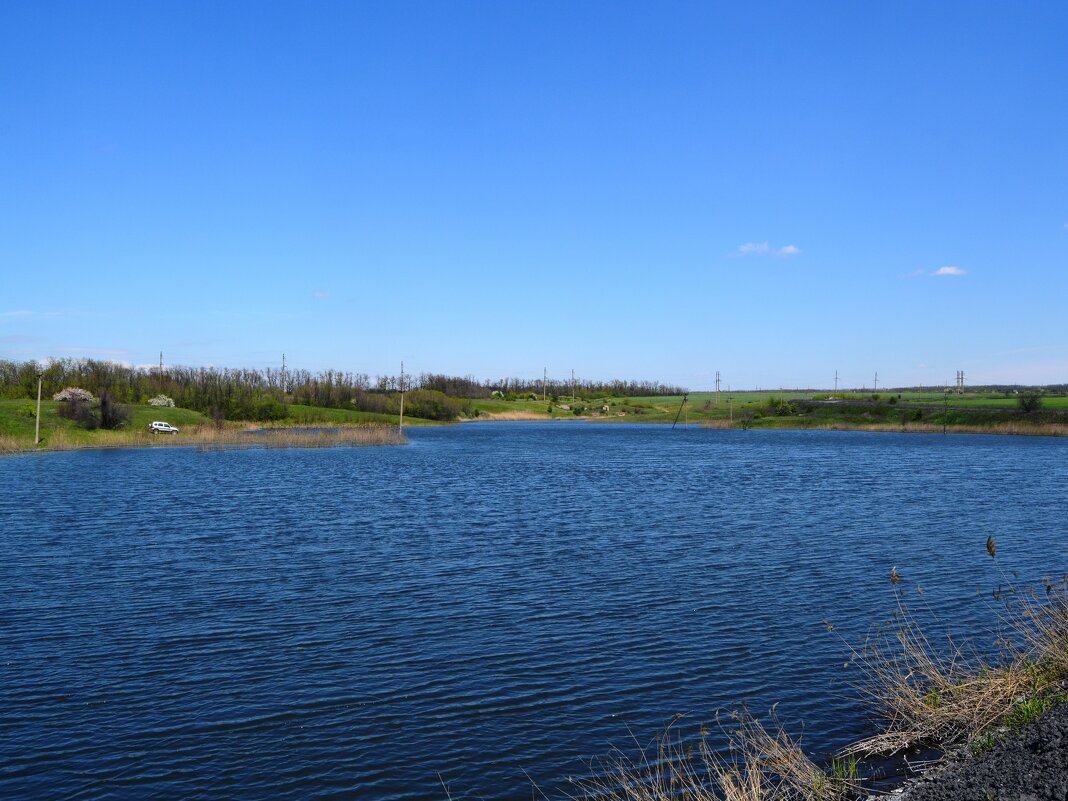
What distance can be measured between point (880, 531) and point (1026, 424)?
84674mm

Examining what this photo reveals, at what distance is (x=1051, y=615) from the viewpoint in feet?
44.7

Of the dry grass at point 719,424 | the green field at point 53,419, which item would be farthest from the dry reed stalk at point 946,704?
the dry grass at point 719,424

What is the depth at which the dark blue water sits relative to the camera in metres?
10.7

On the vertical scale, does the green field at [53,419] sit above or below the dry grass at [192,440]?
above

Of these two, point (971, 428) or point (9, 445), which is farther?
point (971, 428)

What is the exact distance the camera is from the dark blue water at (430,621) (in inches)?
421

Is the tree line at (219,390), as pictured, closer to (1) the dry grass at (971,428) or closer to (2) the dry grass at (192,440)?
(2) the dry grass at (192,440)

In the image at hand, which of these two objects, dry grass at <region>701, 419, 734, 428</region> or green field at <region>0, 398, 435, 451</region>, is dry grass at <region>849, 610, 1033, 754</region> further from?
dry grass at <region>701, 419, 734, 428</region>

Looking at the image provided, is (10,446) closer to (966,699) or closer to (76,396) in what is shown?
(76,396)

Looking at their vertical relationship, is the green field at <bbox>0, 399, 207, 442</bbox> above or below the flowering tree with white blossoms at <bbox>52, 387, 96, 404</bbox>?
below

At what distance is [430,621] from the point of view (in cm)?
1639

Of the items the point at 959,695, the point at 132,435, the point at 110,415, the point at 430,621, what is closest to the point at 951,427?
the point at 132,435

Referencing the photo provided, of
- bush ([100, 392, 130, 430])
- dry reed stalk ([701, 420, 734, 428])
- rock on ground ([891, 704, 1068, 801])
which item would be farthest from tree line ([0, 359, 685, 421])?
rock on ground ([891, 704, 1068, 801])

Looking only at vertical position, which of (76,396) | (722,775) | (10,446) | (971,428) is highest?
(76,396)
